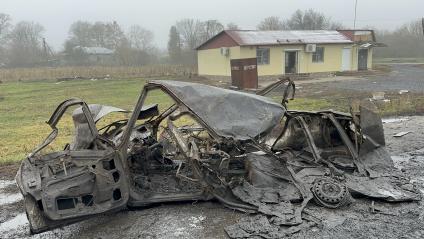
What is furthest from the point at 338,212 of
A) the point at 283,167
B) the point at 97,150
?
the point at 97,150

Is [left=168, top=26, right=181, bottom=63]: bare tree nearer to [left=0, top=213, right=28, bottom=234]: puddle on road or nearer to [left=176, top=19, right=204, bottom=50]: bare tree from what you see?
[left=176, top=19, right=204, bottom=50]: bare tree

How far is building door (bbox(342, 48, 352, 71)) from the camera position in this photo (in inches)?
1169

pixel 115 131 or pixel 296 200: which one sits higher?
pixel 115 131

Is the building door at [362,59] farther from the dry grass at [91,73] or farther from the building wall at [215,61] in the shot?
the dry grass at [91,73]

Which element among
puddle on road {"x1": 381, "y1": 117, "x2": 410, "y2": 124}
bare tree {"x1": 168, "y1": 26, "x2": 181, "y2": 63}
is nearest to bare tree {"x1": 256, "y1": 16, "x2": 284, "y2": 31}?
bare tree {"x1": 168, "y1": 26, "x2": 181, "y2": 63}

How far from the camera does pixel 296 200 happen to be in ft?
15.9

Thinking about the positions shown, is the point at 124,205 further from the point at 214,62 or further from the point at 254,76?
the point at 214,62

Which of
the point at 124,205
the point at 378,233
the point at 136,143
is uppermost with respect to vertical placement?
the point at 136,143

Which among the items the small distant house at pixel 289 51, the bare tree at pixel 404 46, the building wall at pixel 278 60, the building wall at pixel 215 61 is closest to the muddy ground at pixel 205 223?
the small distant house at pixel 289 51

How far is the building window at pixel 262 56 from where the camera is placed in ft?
87.2

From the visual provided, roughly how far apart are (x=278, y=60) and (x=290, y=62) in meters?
1.66

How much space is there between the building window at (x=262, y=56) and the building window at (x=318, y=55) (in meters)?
3.85

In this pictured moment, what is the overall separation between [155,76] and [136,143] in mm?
28584

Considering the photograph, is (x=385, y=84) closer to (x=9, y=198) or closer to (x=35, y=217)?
(x=9, y=198)
